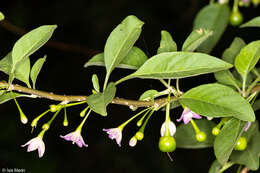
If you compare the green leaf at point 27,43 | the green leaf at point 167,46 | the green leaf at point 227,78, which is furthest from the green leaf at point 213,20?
the green leaf at point 27,43

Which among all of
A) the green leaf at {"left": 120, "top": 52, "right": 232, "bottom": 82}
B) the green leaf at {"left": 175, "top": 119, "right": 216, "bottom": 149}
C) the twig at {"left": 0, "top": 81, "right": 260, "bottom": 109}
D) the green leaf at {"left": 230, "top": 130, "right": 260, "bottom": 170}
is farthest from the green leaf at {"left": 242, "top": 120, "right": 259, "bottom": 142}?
the green leaf at {"left": 120, "top": 52, "right": 232, "bottom": 82}

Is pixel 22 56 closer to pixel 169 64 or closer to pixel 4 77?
pixel 169 64

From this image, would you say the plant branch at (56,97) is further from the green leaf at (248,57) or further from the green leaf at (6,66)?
the green leaf at (248,57)

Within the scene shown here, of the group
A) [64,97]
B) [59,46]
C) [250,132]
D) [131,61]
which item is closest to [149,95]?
[131,61]

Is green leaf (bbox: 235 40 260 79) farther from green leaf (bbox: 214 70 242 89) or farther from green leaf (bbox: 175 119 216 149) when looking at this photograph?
green leaf (bbox: 175 119 216 149)

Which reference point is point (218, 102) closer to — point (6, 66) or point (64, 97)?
point (64, 97)
